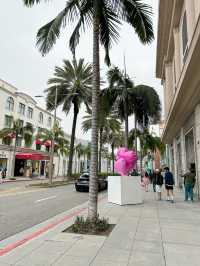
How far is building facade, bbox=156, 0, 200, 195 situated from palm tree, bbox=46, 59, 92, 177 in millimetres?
10498

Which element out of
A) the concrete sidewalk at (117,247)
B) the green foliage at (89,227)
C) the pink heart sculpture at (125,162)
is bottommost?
the concrete sidewalk at (117,247)

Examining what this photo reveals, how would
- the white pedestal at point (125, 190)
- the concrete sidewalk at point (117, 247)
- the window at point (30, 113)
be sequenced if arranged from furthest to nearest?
the window at point (30, 113) < the white pedestal at point (125, 190) < the concrete sidewalk at point (117, 247)

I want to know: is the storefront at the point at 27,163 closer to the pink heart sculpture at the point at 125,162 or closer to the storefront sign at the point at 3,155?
the storefront sign at the point at 3,155

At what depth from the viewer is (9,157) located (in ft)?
136

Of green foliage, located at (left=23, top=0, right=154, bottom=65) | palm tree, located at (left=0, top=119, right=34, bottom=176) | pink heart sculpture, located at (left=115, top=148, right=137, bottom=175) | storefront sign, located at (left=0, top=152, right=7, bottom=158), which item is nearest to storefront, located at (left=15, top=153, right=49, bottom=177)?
storefront sign, located at (left=0, top=152, right=7, bottom=158)

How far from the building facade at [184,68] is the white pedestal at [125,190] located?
4.02 meters

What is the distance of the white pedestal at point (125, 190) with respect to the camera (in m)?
12.3

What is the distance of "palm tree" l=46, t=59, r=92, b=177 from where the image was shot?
31.9 metres

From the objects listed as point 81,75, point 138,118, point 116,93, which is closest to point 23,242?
point 116,93

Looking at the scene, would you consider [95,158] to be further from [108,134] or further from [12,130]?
[108,134]

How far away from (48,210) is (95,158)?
5.18 m

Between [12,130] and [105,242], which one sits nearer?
[105,242]

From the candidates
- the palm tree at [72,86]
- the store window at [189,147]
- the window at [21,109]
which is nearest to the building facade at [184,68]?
the store window at [189,147]

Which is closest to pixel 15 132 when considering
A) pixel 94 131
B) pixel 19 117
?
pixel 19 117
